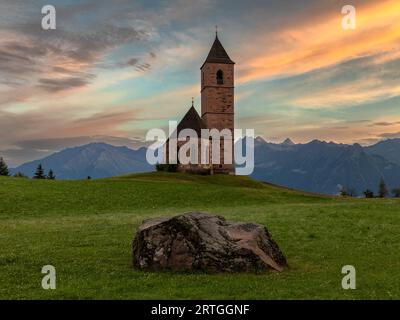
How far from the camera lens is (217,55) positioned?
448 ft

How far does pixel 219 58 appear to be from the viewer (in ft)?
445

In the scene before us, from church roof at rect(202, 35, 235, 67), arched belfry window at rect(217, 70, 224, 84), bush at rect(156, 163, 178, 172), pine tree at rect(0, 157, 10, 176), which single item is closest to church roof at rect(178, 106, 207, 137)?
bush at rect(156, 163, 178, 172)

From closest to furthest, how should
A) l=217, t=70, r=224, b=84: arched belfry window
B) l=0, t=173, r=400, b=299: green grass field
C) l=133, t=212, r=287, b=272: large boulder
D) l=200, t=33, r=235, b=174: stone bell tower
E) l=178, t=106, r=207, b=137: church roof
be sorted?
l=0, t=173, r=400, b=299: green grass field, l=133, t=212, r=287, b=272: large boulder, l=178, t=106, r=207, b=137: church roof, l=200, t=33, r=235, b=174: stone bell tower, l=217, t=70, r=224, b=84: arched belfry window

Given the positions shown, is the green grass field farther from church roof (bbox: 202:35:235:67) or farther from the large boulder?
church roof (bbox: 202:35:235:67)

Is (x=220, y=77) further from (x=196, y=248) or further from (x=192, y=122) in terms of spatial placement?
(x=196, y=248)

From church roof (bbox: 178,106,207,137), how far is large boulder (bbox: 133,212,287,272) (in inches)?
4029

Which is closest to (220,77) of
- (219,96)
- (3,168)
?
(219,96)

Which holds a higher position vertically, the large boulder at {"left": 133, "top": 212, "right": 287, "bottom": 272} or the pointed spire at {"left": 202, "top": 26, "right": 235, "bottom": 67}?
the pointed spire at {"left": 202, "top": 26, "right": 235, "bottom": 67}

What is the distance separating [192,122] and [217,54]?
971 inches

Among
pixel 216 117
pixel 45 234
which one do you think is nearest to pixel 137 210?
pixel 45 234

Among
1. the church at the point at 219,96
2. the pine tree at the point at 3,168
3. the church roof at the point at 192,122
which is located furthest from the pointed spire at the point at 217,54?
the pine tree at the point at 3,168

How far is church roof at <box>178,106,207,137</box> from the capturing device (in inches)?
4843

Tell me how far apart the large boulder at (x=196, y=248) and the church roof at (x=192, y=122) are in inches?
4029
